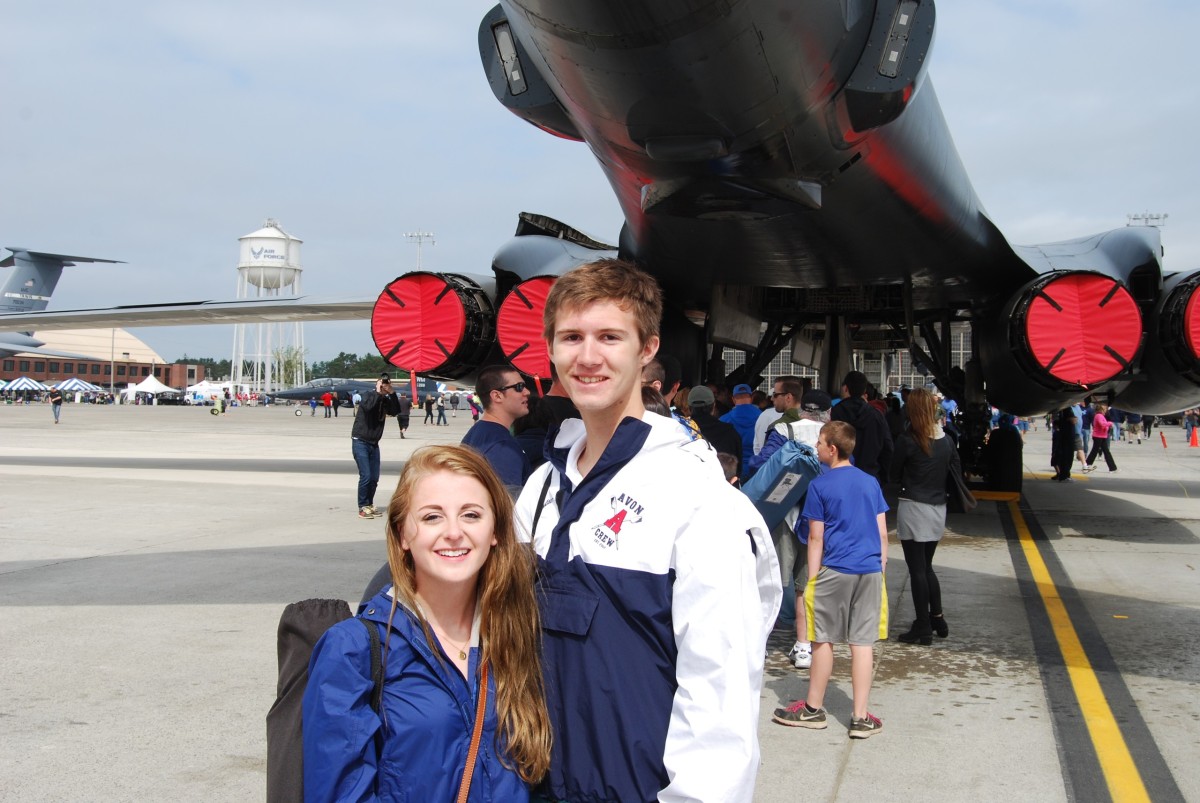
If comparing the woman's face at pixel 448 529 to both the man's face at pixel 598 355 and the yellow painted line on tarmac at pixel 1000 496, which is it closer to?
the man's face at pixel 598 355

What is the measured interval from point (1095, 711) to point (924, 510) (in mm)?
1400

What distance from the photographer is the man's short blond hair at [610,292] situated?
172 centimetres

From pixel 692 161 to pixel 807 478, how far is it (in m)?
1.54

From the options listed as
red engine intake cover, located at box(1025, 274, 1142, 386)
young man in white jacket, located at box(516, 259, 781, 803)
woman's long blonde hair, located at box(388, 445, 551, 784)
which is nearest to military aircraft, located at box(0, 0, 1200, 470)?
red engine intake cover, located at box(1025, 274, 1142, 386)

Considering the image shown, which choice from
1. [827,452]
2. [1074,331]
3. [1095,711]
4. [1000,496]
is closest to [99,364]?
[1000,496]

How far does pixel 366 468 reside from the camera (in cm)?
963

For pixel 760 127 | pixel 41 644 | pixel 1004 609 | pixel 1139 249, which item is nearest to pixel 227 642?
pixel 41 644

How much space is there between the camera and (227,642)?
4.88 meters

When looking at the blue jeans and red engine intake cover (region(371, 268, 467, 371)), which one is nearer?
red engine intake cover (region(371, 268, 467, 371))

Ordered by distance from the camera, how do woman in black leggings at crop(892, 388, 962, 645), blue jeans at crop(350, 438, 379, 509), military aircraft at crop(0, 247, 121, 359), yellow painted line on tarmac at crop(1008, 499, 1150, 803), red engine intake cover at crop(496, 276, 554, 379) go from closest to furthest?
yellow painted line on tarmac at crop(1008, 499, 1150, 803) → woman in black leggings at crop(892, 388, 962, 645) → red engine intake cover at crop(496, 276, 554, 379) → blue jeans at crop(350, 438, 379, 509) → military aircraft at crop(0, 247, 121, 359)

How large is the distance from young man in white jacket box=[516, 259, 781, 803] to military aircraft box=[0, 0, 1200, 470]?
6.11ft

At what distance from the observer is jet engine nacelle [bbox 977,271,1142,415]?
6551 millimetres

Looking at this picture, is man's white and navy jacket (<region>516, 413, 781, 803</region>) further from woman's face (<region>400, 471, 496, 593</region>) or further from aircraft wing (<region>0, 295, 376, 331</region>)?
aircraft wing (<region>0, 295, 376, 331</region>)

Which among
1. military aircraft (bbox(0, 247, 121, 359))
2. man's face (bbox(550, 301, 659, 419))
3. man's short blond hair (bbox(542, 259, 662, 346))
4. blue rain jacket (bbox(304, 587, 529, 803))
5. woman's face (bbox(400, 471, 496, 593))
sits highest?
military aircraft (bbox(0, 247, 121, 359))
